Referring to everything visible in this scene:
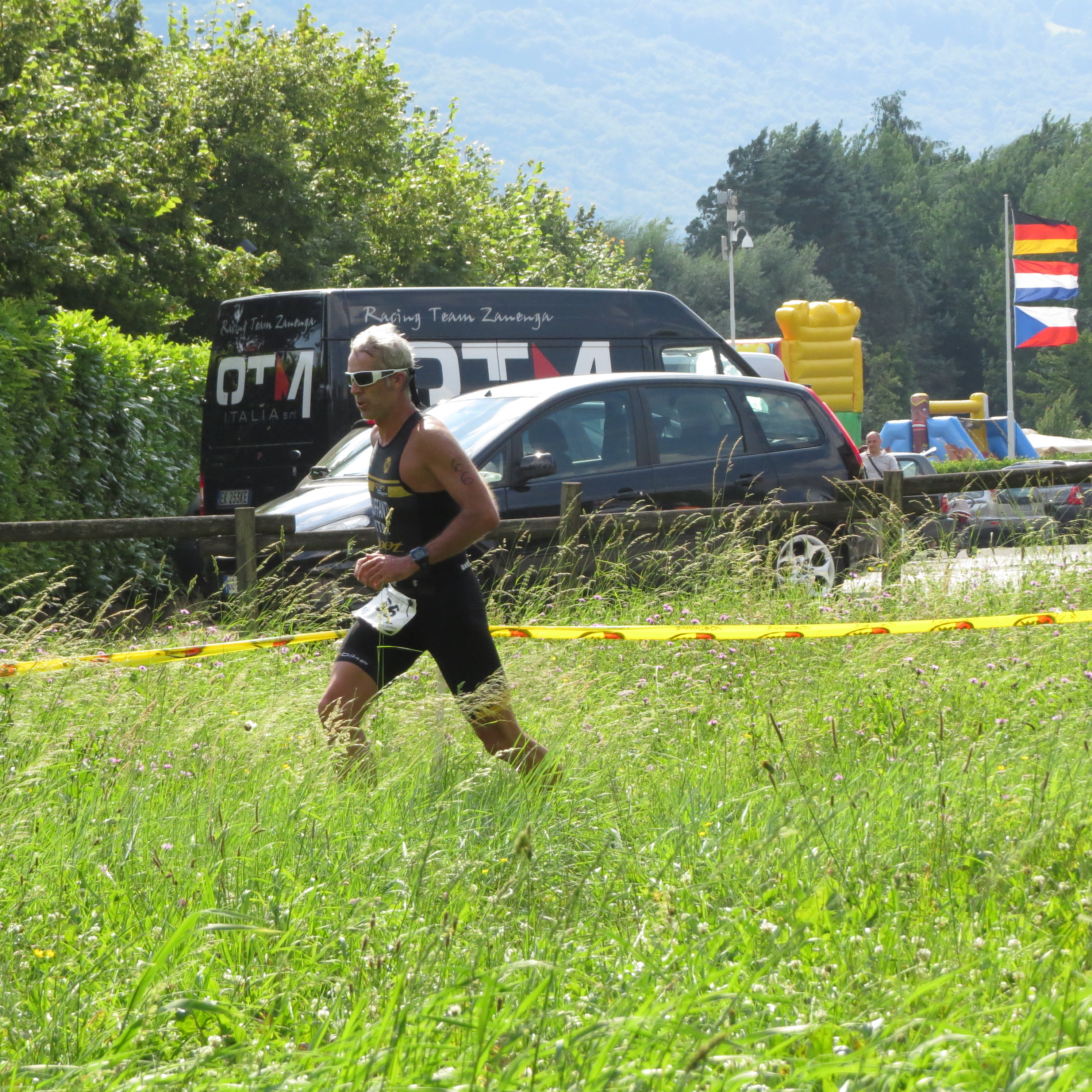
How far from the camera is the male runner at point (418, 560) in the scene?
4.42 meters

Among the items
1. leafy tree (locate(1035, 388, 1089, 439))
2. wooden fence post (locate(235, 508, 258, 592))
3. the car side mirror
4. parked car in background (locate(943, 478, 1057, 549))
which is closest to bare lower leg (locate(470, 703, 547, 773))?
the car side mirror

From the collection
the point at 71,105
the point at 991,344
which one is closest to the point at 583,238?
the point at 71,105

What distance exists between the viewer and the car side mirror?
8.18 m

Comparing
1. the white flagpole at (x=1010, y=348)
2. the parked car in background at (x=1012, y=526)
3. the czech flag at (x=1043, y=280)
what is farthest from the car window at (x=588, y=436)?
→ the white flagpole at (x=1010, y=348)

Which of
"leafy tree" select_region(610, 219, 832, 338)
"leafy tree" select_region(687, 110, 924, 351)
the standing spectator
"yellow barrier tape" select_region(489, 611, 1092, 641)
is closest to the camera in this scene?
"yellow barrier tape" select_region(489, 611, 1092, 641)

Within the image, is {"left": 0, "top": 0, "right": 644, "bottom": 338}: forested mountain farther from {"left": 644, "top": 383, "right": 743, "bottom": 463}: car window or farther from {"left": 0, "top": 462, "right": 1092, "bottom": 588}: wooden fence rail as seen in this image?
{"left": 644, "top": 383, "right": 743, "bottom": 463}: car window

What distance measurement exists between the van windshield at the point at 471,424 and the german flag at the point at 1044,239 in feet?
82.5

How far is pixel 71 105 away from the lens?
54.9 ft

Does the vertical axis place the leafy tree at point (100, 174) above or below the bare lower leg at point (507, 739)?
above

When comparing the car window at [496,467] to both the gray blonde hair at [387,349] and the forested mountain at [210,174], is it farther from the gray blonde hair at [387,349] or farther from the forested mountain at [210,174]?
the forested mountain at [210,174]

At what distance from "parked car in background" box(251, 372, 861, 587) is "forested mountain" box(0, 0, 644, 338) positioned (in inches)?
337

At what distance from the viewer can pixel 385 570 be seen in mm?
4375

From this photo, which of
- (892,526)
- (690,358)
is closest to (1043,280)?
(690,358)

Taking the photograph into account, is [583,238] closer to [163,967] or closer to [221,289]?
→ [221,289]
